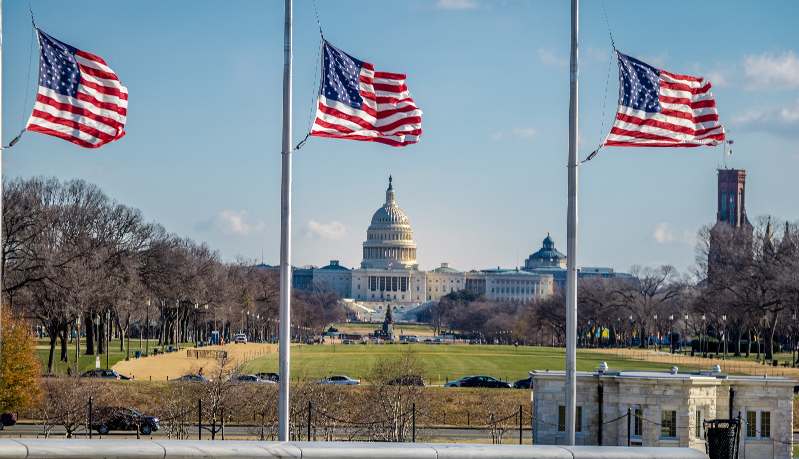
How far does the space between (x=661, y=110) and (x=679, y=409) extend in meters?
10.1

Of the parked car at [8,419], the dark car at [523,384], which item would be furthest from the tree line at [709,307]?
the parked car at [8,419]

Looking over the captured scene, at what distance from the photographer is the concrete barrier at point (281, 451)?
56.2ft

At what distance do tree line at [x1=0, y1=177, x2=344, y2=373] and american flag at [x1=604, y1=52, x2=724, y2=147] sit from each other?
3632 cm

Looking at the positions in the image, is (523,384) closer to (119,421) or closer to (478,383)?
(478,383)

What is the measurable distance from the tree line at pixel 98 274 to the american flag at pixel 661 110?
36.3 meters

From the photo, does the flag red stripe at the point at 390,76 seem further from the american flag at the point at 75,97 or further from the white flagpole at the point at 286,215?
the american flag at the point at 75,97

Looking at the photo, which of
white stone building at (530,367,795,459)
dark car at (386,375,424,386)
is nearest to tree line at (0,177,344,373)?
dark car at (386,375,424,386)

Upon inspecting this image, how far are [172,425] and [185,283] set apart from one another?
2102 inches

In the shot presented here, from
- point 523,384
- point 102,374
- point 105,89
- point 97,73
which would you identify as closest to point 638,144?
point 105,89

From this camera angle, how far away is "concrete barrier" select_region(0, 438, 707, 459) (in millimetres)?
17125

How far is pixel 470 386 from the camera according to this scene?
5838 centimetres

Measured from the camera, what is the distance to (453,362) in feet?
277

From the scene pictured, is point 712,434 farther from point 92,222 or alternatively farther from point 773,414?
point 92,222

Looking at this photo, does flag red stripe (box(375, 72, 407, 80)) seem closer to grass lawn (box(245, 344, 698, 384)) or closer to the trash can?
the trash can
